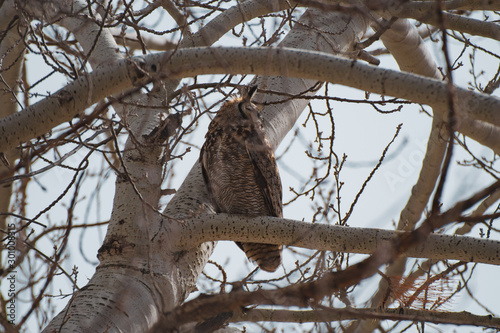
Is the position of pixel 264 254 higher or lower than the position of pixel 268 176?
lower

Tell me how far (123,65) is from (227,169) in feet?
5.81

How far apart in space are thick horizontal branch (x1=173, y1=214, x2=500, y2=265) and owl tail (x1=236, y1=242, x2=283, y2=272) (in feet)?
3.23

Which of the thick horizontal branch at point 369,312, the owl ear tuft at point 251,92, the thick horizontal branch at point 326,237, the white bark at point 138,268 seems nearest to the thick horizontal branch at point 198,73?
the white bark at point 138,268

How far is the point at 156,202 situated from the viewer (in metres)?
2.65

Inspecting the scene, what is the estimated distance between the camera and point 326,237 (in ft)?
6.93

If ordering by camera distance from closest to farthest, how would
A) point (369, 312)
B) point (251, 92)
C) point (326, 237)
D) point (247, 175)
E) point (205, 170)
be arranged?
point (369, 312)
point (326, 237)
point (205, 170)
point (251, 92)
point (247, 175)

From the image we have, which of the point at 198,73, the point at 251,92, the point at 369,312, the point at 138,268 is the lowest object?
the point at 369,312

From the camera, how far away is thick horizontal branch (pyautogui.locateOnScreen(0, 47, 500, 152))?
159cm

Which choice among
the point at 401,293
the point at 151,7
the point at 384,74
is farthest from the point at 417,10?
the point at 151,7

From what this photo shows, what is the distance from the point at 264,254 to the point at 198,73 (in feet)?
6.17

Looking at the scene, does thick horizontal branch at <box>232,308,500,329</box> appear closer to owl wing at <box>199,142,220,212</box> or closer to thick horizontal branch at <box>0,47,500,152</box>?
owl wing at <box>199,142,220,212</box>

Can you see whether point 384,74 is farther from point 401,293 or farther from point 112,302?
point 112,302

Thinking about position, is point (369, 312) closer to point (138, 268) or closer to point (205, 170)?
point (138, 268)

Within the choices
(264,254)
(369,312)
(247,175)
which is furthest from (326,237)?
(247,175)
